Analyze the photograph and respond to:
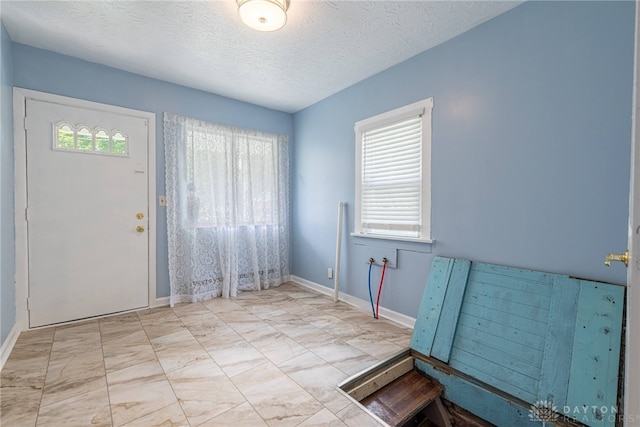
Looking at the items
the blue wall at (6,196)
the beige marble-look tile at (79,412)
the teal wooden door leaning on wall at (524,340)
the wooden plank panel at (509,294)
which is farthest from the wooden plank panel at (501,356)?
the blue wall at (6,196)

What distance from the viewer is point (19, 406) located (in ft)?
5.25

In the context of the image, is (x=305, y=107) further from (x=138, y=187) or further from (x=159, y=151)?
(x=138, y=187)

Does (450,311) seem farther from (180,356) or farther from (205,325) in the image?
(205,325)

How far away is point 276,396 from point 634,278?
1.76 meters

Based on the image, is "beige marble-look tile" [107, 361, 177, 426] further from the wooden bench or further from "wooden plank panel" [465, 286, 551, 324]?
"wooden plank panel" [465, 286, 551, 324]

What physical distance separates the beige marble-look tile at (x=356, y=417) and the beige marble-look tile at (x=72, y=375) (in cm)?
154

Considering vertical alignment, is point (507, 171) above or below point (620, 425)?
above

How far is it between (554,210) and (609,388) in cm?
103

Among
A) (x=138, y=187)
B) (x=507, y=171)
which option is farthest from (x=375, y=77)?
(x=138, y=187)

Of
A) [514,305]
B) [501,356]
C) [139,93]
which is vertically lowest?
[501,356]

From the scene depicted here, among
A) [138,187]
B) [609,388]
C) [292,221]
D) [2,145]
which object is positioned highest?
[2,145]

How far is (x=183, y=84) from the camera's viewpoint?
333 centimetres

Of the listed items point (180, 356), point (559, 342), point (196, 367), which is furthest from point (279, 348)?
point (559, 342)

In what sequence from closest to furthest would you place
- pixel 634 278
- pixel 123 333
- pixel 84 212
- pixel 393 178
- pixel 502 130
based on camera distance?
pixel 634 278
pixel 502 130
pixel 123 333
pixel 84 212
pixel 393 178
